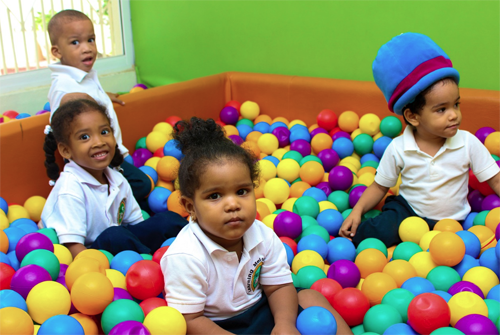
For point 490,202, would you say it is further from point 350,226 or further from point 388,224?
point 350,226

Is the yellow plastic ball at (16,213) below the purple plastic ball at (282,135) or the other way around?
below

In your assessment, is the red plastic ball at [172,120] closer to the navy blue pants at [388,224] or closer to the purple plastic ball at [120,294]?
the navy blue pants at [388,224]

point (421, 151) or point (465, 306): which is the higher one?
point (421, 151)

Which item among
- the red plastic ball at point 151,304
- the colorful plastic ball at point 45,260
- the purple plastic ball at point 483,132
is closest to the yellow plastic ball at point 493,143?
the purple plastic ball at point 483,132

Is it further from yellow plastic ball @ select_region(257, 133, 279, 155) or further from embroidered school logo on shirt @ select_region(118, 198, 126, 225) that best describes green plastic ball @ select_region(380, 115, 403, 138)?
embroidered school logo on shirt @ select_region(118, 198, 126, 225)

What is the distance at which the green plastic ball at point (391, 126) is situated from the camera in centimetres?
224

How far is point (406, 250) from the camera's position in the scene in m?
1.56

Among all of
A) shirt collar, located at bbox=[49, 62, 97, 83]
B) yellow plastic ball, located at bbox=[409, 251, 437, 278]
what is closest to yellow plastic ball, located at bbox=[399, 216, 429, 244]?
yellow plastic ball, located at bbox=[409, 251, 437, 278]

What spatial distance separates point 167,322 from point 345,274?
0.61m

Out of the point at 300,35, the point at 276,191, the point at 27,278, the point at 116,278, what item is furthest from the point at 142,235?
the point at 300,35

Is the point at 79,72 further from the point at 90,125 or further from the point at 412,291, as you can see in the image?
the point at 412,291

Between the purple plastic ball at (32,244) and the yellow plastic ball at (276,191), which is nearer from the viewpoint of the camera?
the purple plastic ball at (32,244)

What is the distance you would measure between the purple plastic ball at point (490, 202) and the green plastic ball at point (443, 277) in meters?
0.44

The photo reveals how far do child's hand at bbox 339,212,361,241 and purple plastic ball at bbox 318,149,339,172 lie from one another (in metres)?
0.53
